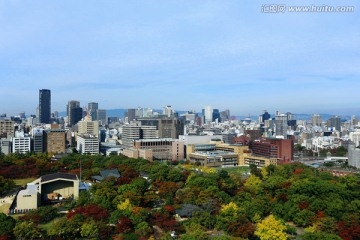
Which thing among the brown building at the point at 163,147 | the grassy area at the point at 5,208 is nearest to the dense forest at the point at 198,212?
the grassy area at the point at 5,208

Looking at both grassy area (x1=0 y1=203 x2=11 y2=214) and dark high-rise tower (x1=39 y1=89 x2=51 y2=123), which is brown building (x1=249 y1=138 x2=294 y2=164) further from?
dark high-rise tower (x1=39 y1=89 x2=51 y2=123)

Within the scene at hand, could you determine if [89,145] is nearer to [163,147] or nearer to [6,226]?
[163,147]

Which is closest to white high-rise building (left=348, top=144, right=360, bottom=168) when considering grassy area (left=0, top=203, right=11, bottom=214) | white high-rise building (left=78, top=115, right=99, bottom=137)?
grassy area (left=0, top=203, right=11, bottom=214)

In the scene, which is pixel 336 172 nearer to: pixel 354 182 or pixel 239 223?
pixel 354 182

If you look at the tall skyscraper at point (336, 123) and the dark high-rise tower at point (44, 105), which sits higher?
the dark high-rise tower at point (44, 105)

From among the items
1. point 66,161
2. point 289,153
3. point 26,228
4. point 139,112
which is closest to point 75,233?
point 26,228

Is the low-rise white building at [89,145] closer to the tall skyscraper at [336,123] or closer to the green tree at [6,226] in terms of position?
the green tree at [6,226]
